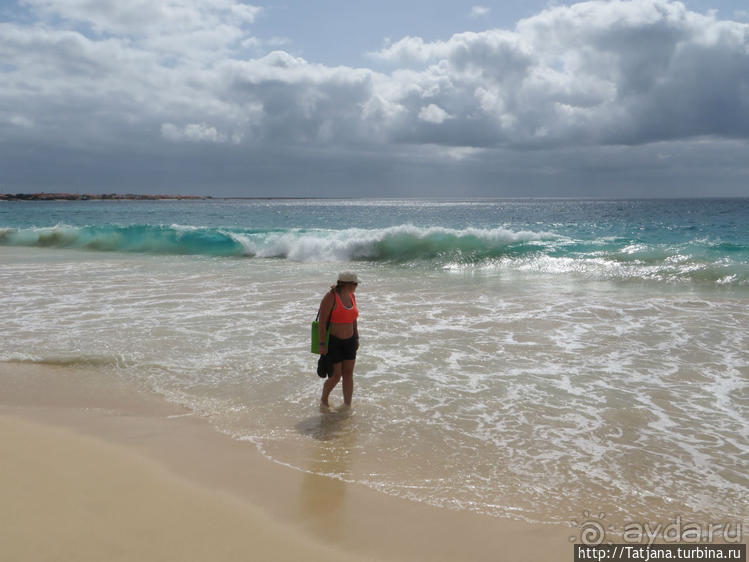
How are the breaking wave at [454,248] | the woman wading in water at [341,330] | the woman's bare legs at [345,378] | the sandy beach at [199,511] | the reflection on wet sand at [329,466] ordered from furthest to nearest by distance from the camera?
the breaking wave at [454,248]
the woman's bare legs at [345,378]
the woman wading in water at [341,330]
the reflection on wet sand at [329,466]
the sandy beach at [199,511]

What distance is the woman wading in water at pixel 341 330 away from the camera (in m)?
5.66

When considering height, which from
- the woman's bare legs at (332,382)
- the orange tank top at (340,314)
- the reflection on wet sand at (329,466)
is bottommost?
the reflection on wet sand at (329,466)

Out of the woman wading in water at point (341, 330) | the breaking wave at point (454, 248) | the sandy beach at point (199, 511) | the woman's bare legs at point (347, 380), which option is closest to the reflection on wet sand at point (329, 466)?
the sandy beach at point (199, 511)

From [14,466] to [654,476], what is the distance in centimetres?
503

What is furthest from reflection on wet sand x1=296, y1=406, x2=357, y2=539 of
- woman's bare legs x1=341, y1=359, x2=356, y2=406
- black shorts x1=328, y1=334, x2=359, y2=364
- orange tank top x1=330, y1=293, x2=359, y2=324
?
orange tank top x1=330, y1=293, x2=359, y2=324

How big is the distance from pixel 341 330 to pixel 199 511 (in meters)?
2.39

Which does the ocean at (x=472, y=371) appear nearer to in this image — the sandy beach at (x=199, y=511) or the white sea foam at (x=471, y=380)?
the white sea foam at (x=471, y=380)

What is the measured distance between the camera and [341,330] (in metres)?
5.68

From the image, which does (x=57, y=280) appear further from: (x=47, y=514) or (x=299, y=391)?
(x=47, y=514)

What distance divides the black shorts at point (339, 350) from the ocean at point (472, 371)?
56 cm

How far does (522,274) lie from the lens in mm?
17094

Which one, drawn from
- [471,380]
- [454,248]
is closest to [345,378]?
[471,380]

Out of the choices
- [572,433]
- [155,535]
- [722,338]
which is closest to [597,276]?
[722,338]

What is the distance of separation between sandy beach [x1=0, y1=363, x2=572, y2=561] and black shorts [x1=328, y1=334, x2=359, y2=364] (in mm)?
1317
